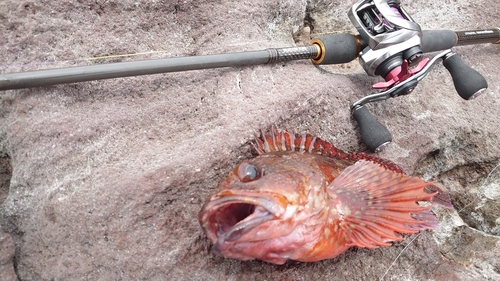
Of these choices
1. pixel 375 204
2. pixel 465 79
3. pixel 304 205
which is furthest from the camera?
pixel 465 79

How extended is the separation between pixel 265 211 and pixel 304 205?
0.77 feet

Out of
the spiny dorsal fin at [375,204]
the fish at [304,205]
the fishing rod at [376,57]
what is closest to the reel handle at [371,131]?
the fishing rod at [376,57]

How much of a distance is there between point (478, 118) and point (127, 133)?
2.53 metres

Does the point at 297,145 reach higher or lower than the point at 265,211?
lower

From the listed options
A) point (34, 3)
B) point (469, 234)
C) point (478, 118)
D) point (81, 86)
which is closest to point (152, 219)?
point (81, 86)

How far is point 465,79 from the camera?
2746mm

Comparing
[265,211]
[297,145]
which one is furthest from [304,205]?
[297,145]

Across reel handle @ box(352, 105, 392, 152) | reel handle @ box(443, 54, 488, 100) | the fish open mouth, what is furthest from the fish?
reel handle @ box(443, 54, 488, 100)

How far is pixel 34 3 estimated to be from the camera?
2443mm

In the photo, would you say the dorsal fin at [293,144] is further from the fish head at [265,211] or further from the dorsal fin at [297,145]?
the fish head at [265,211]

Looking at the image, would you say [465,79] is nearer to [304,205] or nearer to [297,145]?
[297,145]

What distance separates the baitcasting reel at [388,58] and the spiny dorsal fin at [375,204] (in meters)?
0.46

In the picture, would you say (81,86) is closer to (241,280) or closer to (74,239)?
(74,239)

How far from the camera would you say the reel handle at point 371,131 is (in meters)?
2.62
